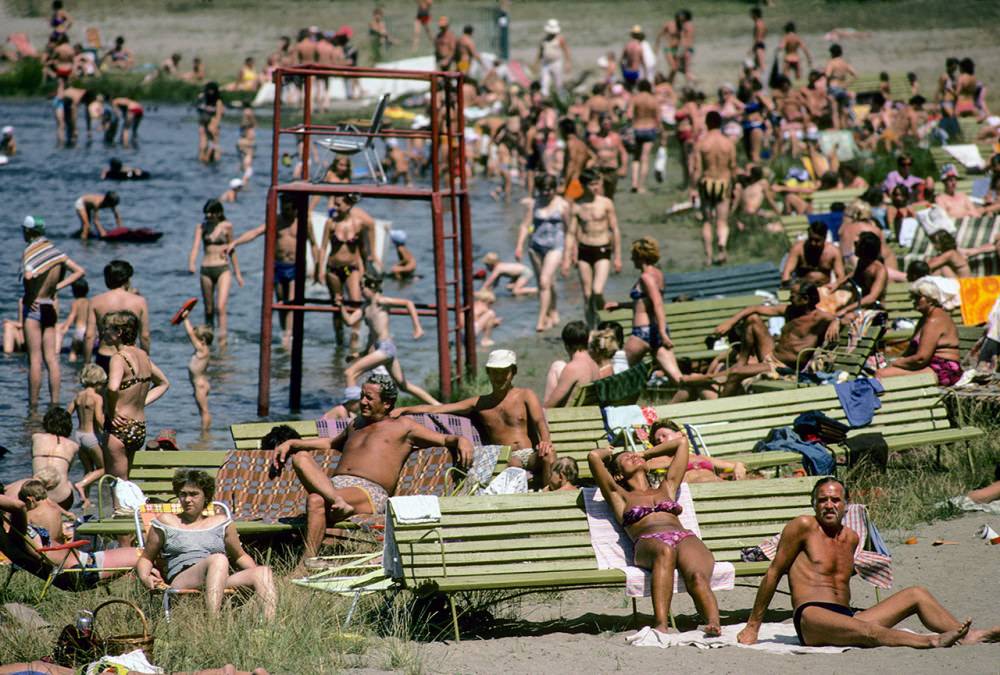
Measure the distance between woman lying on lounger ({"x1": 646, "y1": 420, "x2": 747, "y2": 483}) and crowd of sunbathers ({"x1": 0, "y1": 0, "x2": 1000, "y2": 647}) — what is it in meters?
0.02

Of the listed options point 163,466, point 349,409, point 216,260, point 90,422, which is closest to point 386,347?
point 349,409

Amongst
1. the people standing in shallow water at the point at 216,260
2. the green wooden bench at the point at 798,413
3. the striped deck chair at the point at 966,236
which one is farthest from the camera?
Answer: the striped deck chair at the point at 966,236

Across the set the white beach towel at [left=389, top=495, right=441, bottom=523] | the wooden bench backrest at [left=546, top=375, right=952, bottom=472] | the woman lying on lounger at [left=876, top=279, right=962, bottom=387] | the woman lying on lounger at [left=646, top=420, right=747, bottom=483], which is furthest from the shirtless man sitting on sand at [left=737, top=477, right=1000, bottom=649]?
the woman lying on lounger at [left=876, top=279, right=962, bottom=387]

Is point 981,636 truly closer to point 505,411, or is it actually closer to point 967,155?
point 505,411

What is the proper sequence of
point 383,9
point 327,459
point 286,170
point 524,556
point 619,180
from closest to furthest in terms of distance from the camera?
point 524,556
point 327,459
point 619,180
point 286,170
point 383,9

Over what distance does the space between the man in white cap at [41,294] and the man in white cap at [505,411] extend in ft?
15.3

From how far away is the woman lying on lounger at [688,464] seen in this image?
8.28 meters

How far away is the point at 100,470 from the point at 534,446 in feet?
10.5

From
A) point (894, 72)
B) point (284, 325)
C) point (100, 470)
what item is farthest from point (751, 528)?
point (894, 72)

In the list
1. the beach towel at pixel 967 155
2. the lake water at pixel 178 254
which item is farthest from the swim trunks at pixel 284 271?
the beach towel at pixel 967 155

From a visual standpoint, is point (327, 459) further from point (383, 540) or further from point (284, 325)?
point (284, 325)

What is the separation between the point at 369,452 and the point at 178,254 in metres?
15.0

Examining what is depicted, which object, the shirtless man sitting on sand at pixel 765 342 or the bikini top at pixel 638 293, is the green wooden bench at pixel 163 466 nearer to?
the bikini top at pixel 638 293

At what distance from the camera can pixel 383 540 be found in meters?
8.11
